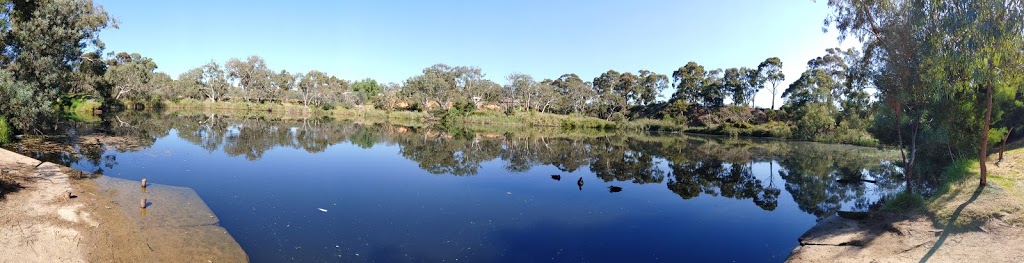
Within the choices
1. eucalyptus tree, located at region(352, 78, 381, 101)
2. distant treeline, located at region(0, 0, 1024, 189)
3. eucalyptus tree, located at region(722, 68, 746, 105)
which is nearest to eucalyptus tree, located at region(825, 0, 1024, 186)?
distant treeline, located at region(0, 0, 1024, 189)

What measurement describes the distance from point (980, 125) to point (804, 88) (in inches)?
2158

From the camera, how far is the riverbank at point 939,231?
9016mm

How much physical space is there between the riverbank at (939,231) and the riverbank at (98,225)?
41.9 feet

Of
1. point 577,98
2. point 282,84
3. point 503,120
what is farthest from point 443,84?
point 282,84

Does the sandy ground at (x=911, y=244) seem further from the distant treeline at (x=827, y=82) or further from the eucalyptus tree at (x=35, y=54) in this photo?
the eucalyptus tree at (x=35, y=54)

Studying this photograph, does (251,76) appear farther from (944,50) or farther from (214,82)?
(944,50)

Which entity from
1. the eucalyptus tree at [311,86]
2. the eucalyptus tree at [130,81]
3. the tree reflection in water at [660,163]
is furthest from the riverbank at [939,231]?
the eucalyptus tree at [311,86]

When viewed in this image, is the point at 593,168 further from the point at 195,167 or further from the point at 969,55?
the point at 195,167

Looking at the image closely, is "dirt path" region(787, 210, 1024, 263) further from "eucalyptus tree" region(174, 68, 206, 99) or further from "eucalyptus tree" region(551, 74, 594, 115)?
"eucalyptus tree" region(174, 68, 206, 99)

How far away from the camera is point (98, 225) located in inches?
377

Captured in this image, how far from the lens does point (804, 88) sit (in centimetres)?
6400

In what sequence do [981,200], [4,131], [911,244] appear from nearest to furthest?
[911,244]
[981,200]
[4,131]

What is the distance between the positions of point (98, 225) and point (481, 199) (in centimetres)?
959

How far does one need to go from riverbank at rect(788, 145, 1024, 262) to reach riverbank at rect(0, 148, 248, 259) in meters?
12.8
